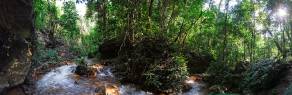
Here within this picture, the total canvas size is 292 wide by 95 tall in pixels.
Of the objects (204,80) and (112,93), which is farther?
(204,80)

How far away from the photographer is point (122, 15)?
19969mm

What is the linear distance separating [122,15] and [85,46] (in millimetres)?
14723

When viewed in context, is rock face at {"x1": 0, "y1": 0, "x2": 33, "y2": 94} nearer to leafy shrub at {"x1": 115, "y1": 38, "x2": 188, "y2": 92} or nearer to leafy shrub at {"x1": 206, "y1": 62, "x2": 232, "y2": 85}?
leafy shrub at {"x1": 115, "y1": 38, "x2": 188, "y2": 92}

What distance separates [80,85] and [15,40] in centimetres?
388

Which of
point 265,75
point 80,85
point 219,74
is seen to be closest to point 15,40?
point 80,85

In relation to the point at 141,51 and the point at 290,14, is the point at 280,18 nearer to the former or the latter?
the point at 290,14

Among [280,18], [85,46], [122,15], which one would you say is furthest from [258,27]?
[85,46]

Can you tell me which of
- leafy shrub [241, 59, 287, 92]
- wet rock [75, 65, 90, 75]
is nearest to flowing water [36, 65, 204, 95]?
wet rock [75, 65, 90, 75]

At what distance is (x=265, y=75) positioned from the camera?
1418 centimetres

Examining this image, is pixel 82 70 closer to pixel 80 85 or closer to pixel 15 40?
pixel 80 85

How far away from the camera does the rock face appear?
1041 centimetres

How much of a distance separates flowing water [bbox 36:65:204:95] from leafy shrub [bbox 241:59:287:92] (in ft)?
8.22

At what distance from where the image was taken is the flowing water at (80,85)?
43.2ft

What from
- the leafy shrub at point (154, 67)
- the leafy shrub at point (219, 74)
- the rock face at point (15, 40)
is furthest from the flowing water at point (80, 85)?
the rock face at point (15, 40)
